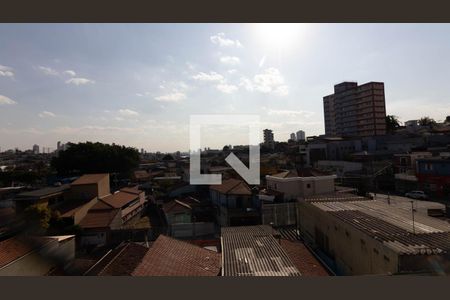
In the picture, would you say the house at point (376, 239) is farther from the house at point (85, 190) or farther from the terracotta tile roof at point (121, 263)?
the house at point (85, 190)

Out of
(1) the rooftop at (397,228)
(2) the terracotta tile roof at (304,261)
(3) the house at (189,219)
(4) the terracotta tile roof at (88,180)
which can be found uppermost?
(4) the terracotta tile roof at (88,180)

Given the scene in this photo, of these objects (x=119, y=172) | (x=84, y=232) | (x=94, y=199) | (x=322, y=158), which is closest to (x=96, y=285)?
(x=84, y=232)

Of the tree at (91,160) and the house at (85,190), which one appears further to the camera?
the tree at (91,160)

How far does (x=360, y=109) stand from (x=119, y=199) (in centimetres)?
2440

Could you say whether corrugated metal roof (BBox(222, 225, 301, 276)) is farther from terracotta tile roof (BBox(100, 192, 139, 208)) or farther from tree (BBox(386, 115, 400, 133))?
tree (BBox(386, 115, 400, 133))

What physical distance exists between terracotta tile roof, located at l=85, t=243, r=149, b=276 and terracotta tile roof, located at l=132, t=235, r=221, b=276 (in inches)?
12.2

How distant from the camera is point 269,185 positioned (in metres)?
9.05

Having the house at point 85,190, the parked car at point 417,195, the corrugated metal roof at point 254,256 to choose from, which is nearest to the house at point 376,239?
the corrugated metal roof at point 254,256

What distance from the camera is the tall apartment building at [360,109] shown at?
25.4m

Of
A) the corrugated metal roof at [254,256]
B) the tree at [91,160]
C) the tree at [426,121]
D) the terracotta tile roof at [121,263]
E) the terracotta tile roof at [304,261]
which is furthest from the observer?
the tree at [426,121]

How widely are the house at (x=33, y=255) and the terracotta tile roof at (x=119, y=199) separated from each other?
395 cm

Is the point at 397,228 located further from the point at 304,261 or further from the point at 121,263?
the point at 121,263

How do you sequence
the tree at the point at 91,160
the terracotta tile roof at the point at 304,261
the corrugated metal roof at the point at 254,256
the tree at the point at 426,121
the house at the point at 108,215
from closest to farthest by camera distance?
the corrugated metal roof at the point at 254,256 < the terracotta tile roof at the point at 304,261 < the house at the point at 108,215 < the tree at the point at 91,160 < the tree at the point at 426,121

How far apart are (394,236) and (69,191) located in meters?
9.42
